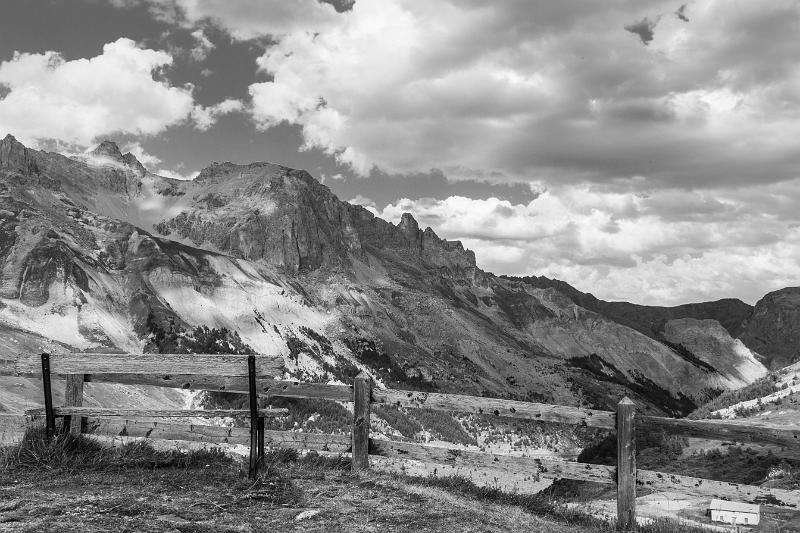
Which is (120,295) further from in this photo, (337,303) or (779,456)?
(779,456)

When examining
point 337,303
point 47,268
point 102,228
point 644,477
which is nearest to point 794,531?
point 644,477

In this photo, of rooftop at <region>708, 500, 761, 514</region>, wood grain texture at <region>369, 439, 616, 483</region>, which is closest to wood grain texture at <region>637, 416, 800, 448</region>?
wood grain texture at <region>369, 439, 616, 483</region>

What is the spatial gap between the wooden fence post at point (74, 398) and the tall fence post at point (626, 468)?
979cm

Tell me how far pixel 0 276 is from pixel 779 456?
109 meters

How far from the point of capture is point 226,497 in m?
8.76

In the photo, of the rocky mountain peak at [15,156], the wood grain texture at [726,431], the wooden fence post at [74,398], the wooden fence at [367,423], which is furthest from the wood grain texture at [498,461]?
the rocky mountain peak at [15,156]

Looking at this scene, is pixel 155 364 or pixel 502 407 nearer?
pixel 155 364

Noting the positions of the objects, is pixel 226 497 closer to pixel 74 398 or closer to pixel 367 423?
pixel 367 423

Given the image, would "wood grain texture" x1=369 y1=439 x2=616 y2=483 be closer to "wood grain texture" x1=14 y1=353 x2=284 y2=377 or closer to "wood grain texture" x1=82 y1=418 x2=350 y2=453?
"wood grain texture" x1=82 y1=418 x2=350 y2=453

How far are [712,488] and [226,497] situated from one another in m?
7.76

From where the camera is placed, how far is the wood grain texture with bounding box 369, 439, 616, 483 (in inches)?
396

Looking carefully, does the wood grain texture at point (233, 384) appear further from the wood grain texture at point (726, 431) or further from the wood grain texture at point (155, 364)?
the wood grain texture at point (726, 431)

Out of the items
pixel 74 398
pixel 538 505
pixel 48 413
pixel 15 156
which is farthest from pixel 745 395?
pixel 15 156

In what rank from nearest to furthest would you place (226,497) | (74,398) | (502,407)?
(226,497) < (502,407) < (74,398)
